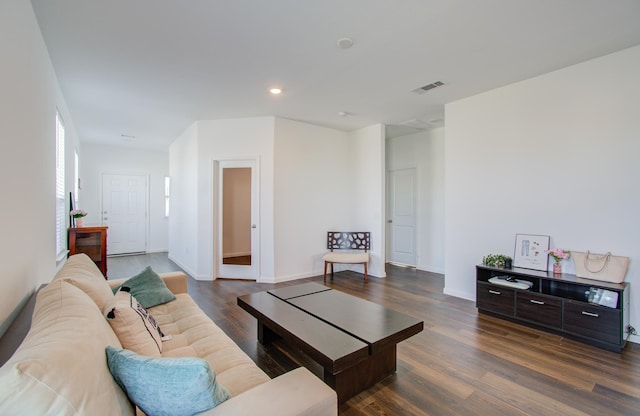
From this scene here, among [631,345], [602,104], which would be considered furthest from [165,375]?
[602,104]

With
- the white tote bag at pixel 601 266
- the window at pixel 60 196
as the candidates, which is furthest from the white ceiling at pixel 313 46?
the white tote bag at pixel 601 266

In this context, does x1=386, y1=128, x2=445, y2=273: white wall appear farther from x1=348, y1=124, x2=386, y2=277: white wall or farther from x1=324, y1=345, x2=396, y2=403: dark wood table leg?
x1=324, y1=345, x2=396, y2=403: dark wood table leg

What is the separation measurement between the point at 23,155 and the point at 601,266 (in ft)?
16.3

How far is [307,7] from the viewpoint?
222 centimetres

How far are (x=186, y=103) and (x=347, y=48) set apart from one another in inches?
105

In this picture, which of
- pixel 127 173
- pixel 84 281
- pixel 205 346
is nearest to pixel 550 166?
pixel 205 346

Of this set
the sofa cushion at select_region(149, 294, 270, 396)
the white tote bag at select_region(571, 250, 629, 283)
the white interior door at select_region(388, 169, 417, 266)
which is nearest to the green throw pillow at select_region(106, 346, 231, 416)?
the sofa cushion at select_region(149, 294, 270, 396)

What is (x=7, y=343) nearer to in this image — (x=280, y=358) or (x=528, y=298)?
(x=280, y=358)

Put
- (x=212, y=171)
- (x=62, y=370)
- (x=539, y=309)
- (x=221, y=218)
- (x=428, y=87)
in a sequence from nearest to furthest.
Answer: (x=62, y=370) → (x=539, y=309) → (x=428, y=87) → (x=212, y=171) → (x=221, y=218)

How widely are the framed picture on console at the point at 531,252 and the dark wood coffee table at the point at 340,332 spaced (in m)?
2.00

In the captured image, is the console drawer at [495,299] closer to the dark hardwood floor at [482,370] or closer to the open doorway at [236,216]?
the dark hardwood floor at [482,370]

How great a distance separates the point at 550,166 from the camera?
11.0 feet

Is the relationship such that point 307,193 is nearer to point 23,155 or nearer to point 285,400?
point 23,155

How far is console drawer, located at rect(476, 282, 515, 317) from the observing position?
3295 millimetres
